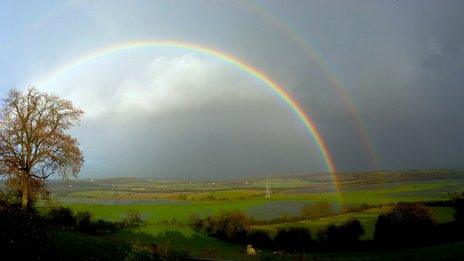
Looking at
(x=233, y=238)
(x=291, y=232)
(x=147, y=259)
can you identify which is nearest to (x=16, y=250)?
(x=147, y=259)

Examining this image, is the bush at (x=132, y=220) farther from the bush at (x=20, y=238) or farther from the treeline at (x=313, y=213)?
the bush at (x=20, y=238)

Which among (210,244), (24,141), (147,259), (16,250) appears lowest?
(210,244)

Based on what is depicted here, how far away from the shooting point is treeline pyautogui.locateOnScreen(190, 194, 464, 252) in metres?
44.0

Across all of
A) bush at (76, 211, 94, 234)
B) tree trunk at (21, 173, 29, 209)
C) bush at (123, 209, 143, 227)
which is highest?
tree trunk at (21, 173, 29, 209)

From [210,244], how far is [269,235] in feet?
27.2

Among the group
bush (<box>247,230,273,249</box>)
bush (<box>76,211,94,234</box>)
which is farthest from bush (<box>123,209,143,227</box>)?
bush (<box>247,230,273,249</box>)

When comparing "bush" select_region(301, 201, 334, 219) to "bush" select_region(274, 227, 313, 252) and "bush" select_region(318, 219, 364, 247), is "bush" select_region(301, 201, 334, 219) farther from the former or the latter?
"bush" select_region(318, 219, 364, 247)

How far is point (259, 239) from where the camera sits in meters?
57.7

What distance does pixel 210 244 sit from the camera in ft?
195

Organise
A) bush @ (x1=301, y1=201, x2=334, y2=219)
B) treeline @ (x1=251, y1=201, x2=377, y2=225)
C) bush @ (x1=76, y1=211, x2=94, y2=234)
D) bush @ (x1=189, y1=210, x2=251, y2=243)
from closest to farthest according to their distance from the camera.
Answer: bush @ (x1=76, y1=211, x2=94, y2=234), bush @ (x1=189, y1=210, x2=251, y2=243), treeline @ (x1=251, y1=201, x2=377, y2=225), bush @ (x1=301, y1=201, x2=334, y2=219)

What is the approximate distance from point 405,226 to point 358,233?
772 centimetres

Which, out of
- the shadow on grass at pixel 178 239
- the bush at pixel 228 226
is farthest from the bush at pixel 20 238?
the bush at pixel 228 226

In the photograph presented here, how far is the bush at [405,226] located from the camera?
1763 inches

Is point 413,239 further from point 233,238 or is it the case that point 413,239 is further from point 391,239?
point 233,238
